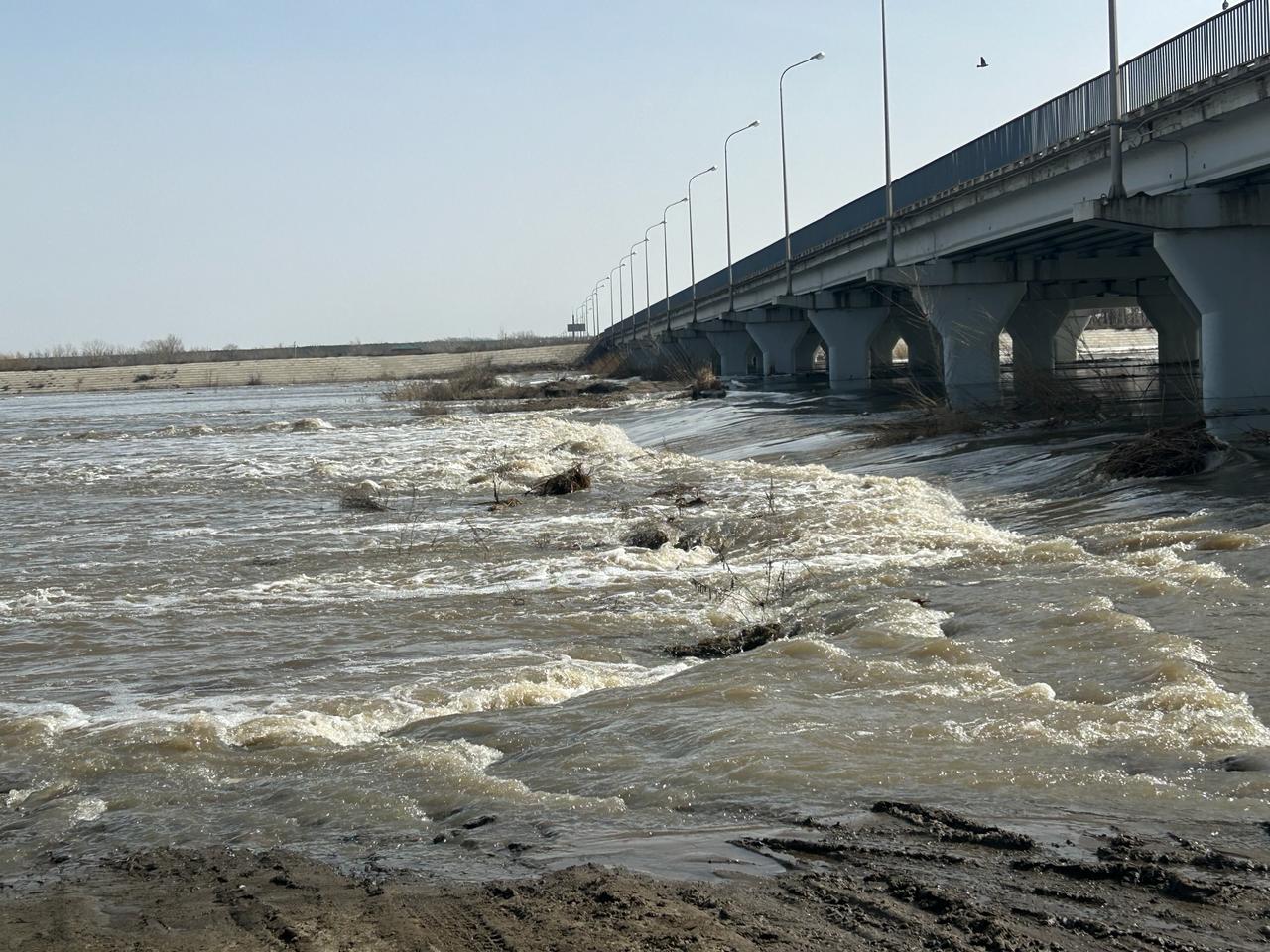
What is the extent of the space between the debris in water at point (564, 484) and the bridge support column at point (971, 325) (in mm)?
22302

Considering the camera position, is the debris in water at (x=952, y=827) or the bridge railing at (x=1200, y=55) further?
the bridge railing at (x=1200, y=55)

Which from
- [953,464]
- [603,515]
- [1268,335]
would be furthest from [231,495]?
[1268,335]

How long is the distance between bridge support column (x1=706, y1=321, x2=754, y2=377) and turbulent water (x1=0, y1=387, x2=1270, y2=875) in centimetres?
7331

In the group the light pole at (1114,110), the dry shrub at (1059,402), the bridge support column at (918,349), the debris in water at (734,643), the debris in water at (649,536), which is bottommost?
the debris in water at (734,643)

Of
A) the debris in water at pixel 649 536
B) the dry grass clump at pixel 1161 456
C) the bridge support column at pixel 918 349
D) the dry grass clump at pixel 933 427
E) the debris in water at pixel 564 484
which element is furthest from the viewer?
the bridge support column at pixel 918 349

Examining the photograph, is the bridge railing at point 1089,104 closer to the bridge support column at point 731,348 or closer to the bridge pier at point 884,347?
the bridge pier at point 884,347

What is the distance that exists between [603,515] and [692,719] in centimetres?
1282

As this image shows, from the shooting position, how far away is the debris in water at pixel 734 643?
37.1ft

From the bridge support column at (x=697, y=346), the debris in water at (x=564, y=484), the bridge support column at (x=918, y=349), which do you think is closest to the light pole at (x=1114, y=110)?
the debris in water at (x=564, y=484)

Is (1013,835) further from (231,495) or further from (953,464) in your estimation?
(231,495)

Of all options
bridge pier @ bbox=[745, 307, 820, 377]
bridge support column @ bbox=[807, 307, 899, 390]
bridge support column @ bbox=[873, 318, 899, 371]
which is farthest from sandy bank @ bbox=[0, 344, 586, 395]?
bridge support column @ bbox=[807, 307, 899, 390]

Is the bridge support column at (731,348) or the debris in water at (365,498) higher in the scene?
the bridge support column at (731,348)

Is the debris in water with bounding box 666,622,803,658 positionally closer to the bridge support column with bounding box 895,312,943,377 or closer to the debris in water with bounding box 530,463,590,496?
the debris in water with bounding box 530,463,590,496

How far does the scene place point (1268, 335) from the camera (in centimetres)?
2661
